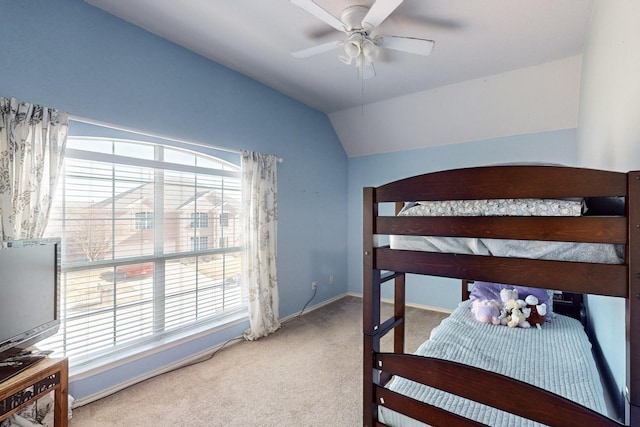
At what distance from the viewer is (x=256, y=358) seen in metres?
2.61

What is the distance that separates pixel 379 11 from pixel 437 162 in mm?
2595

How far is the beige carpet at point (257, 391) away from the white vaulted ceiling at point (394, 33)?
106 inches

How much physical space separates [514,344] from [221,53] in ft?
10.4

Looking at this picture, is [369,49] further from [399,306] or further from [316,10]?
[399,306]

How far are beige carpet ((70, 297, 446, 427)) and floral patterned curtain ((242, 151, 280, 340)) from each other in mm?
233

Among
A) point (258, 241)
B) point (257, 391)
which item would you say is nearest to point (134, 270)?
point (258, 241)

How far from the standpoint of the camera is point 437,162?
3900mm

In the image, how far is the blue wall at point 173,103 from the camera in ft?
5.85

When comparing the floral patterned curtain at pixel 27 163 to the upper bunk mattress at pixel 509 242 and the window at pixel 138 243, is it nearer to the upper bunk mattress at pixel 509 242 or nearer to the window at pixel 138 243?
the window at pixel 138 243

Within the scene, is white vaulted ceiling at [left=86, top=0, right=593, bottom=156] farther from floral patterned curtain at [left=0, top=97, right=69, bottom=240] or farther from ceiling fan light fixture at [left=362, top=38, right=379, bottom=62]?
floral patterned curtain at [left=0, top=97, right=69, bottom=240]

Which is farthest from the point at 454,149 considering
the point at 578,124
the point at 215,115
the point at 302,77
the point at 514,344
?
the point at 215,115

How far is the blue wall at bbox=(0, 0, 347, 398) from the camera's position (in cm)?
178

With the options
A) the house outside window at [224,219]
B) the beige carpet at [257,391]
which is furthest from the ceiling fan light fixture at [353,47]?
the beige carpet at [257,391]

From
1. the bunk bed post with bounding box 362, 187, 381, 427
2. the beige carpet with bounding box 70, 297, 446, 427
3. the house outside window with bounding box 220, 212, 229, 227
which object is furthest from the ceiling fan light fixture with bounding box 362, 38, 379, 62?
the beige carpet with bounding box 70, 297, 446, 427
